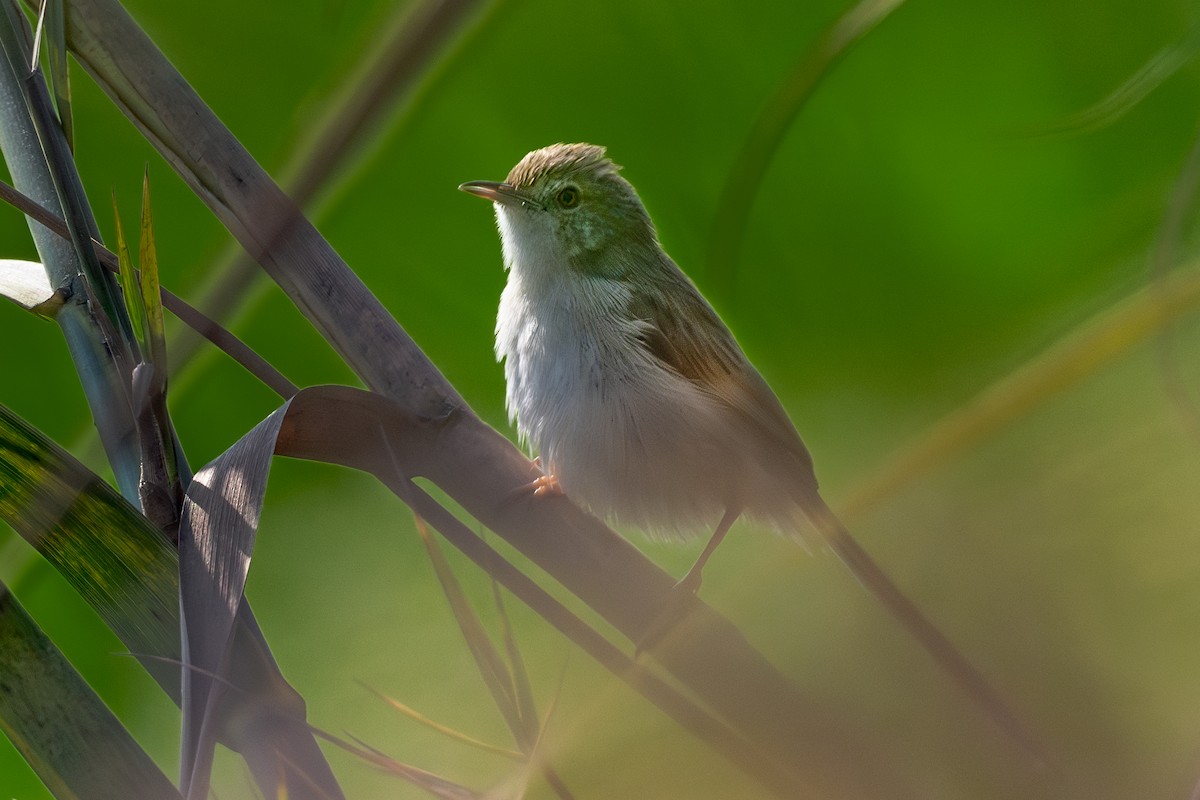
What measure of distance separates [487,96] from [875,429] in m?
0.51

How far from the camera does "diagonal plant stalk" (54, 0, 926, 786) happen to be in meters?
0.54

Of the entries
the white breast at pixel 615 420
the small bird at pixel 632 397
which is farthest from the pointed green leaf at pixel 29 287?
the white breast at pixel 615 420

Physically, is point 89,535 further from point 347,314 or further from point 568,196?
point 568,196

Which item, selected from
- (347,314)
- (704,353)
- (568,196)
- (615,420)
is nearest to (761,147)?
(347,314)

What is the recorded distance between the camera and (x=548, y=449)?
4.68ft

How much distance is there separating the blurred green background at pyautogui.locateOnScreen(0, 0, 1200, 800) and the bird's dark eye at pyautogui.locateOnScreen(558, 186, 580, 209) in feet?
2.06

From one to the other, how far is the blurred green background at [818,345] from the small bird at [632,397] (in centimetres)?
40

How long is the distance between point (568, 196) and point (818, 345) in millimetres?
1224

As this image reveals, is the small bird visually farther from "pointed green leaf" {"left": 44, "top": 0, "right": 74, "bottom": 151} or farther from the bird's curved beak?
"pointed green leaf" {"left": 44, "top": 0, "right": 74, "bottom": 151}

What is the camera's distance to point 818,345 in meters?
0.54

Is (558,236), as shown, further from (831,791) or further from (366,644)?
(831,791)

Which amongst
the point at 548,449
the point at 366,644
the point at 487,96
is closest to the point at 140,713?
the point at 366,644

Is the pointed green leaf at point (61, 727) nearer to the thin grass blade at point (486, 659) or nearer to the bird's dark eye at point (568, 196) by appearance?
the thin grass blade at point (486, 659)

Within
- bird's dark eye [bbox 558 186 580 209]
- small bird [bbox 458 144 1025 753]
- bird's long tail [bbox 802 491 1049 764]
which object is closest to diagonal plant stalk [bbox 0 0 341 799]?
bird's long tail [bbox 802 491 1049 764]
